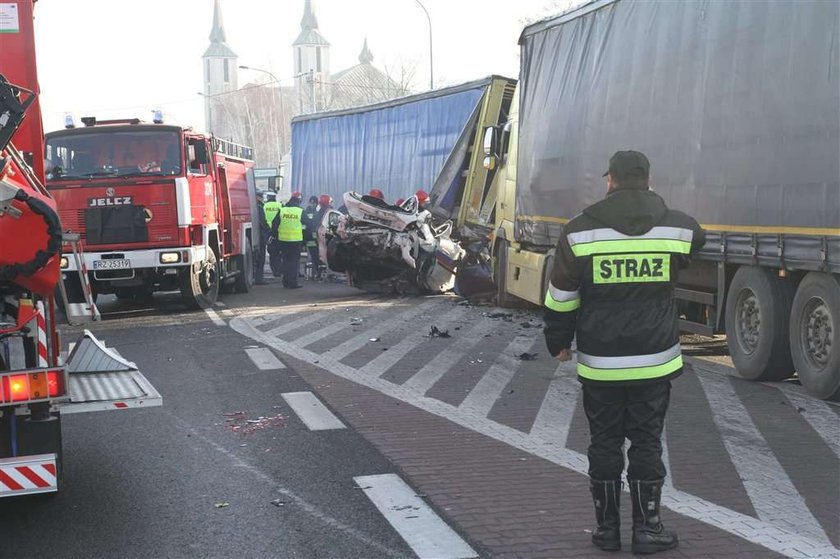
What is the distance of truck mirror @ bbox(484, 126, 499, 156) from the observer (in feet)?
55.1

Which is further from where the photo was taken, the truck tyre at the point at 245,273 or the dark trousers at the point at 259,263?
the dark trousers at the point at 259,263

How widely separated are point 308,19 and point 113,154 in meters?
145

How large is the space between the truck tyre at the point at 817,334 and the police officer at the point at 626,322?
3.70 m

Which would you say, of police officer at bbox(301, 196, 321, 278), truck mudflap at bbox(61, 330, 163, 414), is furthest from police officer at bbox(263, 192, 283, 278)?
truck mudflap at bbox(61, 330, 163, 414)

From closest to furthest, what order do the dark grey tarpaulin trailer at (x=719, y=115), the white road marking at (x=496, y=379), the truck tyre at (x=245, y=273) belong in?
the dark grey tarpaulin trailer at (x=719, y=115) → the white road marking at (x=496, y=379) → the truck tyre at (x=245, y=273)

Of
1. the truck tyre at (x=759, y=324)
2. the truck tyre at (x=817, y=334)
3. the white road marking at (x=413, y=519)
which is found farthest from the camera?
the truck tyre at (x=759, y=324)

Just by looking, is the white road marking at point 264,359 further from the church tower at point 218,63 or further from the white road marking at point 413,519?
the church tower at point 218,63

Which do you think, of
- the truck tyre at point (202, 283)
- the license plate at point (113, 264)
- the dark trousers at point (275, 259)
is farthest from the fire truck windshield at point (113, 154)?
Result: the dark trousers at point (275, 259)

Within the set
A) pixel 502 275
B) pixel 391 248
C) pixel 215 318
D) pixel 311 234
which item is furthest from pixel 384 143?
pixel 215 318

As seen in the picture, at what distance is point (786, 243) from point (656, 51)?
112 inches

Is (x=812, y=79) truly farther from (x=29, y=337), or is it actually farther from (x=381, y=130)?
(x=381, y=130)

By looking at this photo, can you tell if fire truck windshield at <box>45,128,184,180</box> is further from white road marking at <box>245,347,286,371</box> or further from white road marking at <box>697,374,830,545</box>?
white road marking at <box>697,374,830,545</box>

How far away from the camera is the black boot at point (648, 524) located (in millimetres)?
4867

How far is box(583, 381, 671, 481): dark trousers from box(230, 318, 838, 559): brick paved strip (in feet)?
2.14
